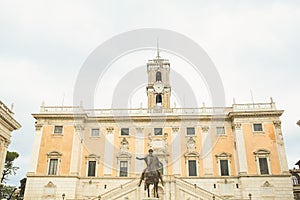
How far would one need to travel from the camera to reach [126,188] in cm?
2753

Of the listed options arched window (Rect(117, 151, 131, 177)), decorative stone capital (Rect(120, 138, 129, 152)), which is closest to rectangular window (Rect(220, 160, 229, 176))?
arched window (Rect(117, 151, 131, 177))

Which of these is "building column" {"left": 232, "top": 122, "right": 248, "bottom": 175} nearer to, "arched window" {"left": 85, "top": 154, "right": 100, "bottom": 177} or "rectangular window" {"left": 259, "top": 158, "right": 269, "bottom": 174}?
"rectangular window" {"left": 259, "top": 158, "right": 269, "bottom": 174}

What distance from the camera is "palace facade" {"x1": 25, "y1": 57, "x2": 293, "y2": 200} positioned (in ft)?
98.1

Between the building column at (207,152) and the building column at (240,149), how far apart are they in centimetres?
298

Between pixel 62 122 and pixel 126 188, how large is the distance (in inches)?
462

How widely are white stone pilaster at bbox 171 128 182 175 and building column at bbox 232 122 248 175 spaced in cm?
645

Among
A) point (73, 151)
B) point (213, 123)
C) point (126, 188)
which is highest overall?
point (213, 123)

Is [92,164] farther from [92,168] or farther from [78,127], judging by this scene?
A: [78,127]

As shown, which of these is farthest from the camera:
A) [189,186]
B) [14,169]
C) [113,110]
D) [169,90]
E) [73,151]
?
[169,90]

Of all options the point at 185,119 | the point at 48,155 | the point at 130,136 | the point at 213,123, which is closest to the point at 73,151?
the point at 48,155

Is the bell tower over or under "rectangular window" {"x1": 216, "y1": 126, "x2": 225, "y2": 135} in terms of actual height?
over

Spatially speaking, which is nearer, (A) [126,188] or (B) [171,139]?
(A) [126,188]

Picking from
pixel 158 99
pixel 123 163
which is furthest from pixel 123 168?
pixel 158 99

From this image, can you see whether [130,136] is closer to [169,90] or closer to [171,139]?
[171,139]
